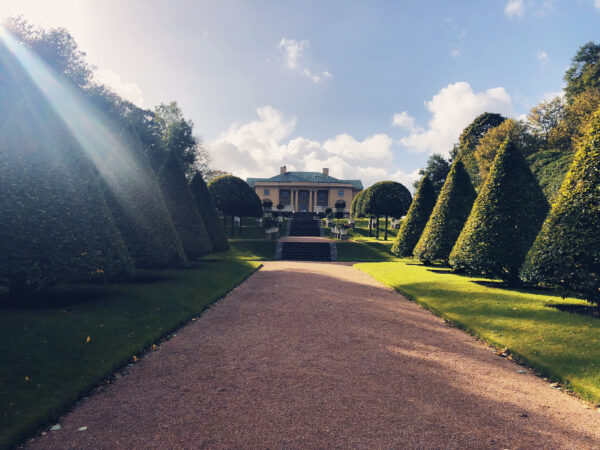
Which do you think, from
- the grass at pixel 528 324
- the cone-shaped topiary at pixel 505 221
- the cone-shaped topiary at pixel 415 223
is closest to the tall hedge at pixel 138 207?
the grass at pixel 528 324

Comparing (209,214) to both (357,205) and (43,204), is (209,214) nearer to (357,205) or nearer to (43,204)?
(43,204)

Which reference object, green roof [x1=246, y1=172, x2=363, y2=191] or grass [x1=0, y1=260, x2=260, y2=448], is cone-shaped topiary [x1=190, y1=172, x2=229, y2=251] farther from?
green roof [x1=246, y1=172, x2=363, y2=191]

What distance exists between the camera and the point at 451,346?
7.26 metres

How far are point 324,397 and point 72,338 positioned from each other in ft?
17.1

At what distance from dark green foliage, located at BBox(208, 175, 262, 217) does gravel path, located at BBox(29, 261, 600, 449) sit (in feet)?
78.6

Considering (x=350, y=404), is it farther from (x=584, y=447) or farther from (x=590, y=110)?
(x=590, y=110)

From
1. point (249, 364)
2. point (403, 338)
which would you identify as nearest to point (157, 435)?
point (249, 364)

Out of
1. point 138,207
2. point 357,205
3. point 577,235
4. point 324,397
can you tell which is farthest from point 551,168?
point 324,397

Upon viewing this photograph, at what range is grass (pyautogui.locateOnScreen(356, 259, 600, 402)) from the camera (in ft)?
19.7

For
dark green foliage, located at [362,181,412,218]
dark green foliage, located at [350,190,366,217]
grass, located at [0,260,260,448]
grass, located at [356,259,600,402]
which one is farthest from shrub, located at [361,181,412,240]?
grass, located at [0,260,260,448]

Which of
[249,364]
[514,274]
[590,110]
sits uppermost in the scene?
[590,110]

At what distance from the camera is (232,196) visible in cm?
3131

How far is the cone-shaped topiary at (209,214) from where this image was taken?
70.1 ft

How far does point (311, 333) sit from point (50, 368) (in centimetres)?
502
